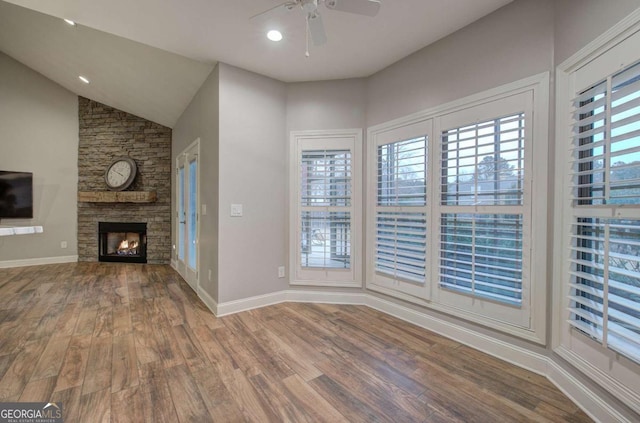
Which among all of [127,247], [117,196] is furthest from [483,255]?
[127,247]

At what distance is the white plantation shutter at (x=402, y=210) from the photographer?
2689 mm

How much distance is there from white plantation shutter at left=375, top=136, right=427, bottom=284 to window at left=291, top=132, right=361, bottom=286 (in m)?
0.31

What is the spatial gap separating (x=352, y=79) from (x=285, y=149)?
3.85 ft

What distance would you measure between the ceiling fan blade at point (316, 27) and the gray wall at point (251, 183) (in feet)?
4.59

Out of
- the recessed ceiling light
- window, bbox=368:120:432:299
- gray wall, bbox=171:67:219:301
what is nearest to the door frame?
gray wall, bbox=171:67:219:301

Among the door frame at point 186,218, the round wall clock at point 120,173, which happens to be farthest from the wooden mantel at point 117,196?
the door frame at point 186,218

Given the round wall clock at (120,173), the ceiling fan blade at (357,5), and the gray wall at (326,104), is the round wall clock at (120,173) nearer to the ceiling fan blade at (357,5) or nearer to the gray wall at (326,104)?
the gray wall at (326,104)

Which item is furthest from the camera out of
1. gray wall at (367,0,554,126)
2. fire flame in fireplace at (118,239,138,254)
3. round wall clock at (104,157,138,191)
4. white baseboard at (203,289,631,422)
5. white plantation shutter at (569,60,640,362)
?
fire flame in fireplace at (118,239,138,254)

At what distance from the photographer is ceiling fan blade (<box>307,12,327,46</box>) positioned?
1.75m

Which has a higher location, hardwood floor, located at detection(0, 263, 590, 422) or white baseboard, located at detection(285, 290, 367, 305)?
white baseboard, located at detection(285, 290, 367, 305)

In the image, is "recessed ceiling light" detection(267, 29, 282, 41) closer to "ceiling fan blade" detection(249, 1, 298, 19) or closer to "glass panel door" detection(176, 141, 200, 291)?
"ceiling fan blade" detection(249, 1, 298, 19)

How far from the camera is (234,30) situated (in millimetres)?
2395

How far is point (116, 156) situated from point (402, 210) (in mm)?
6123

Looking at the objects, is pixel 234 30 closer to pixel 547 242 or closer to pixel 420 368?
pixel 547 242
